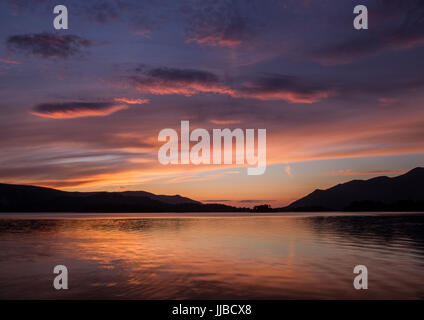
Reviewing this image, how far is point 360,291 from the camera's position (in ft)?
55.2

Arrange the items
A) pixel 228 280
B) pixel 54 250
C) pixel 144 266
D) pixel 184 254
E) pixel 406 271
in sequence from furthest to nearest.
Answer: pixel 54 250
pixel 184 254
pixel 144 266
pixel 406 271
pixel 228 280

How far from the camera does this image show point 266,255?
28.7 metres

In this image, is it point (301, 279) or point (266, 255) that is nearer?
point (301, 279)

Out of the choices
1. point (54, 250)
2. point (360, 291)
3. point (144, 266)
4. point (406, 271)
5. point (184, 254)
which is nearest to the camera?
point (360, 291)

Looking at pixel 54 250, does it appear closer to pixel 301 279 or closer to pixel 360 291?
pixel 301 279

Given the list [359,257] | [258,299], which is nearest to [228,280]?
[258,299]

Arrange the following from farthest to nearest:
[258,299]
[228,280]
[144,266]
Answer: [144,266], [228,280], [258,299]

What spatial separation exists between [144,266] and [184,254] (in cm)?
692

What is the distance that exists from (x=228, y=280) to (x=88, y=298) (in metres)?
7.66

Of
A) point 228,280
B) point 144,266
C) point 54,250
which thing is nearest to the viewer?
point 228,280
